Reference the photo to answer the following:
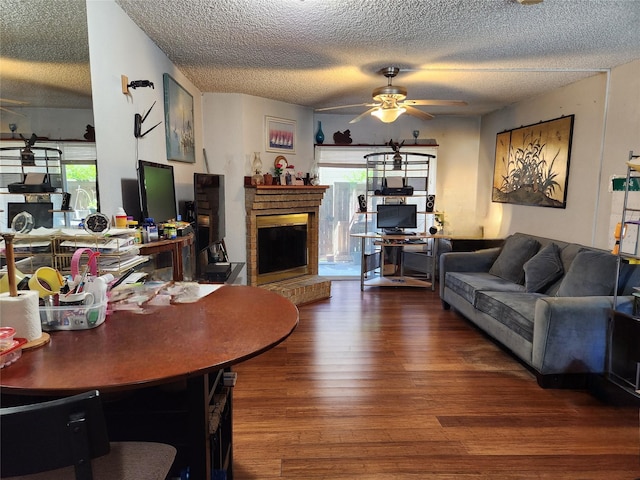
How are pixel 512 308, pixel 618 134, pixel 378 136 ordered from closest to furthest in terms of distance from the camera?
pixel 512 308, pixel 618 134, pixel 378 136

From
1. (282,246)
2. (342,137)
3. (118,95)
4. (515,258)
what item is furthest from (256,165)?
(515,258)

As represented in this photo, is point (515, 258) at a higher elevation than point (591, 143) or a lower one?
lower

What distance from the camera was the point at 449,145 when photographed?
5738mm

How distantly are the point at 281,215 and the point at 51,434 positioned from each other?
4218 millimetres

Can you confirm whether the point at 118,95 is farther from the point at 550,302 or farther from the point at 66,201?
the point at 550,302

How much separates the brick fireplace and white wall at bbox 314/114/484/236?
1.14m

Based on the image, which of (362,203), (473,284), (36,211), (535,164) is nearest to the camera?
(36,211)

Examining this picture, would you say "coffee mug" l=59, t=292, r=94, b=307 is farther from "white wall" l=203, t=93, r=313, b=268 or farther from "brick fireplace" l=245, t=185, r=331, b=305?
"white wall" l=203, t=93, r=313, b=268

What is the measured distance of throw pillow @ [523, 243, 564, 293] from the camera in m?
3.53

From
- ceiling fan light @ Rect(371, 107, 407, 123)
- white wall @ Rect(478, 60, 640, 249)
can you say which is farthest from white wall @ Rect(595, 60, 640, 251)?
ceiling fan light @ Rect(371, 107, 407, 123)

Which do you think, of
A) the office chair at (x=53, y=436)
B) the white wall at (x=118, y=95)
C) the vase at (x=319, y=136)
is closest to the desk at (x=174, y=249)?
the white wall at (x=118, y=95)

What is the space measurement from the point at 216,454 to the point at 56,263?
107 centimetres

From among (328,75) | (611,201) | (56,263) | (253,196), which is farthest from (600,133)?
(56,263)

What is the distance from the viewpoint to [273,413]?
2365mm
